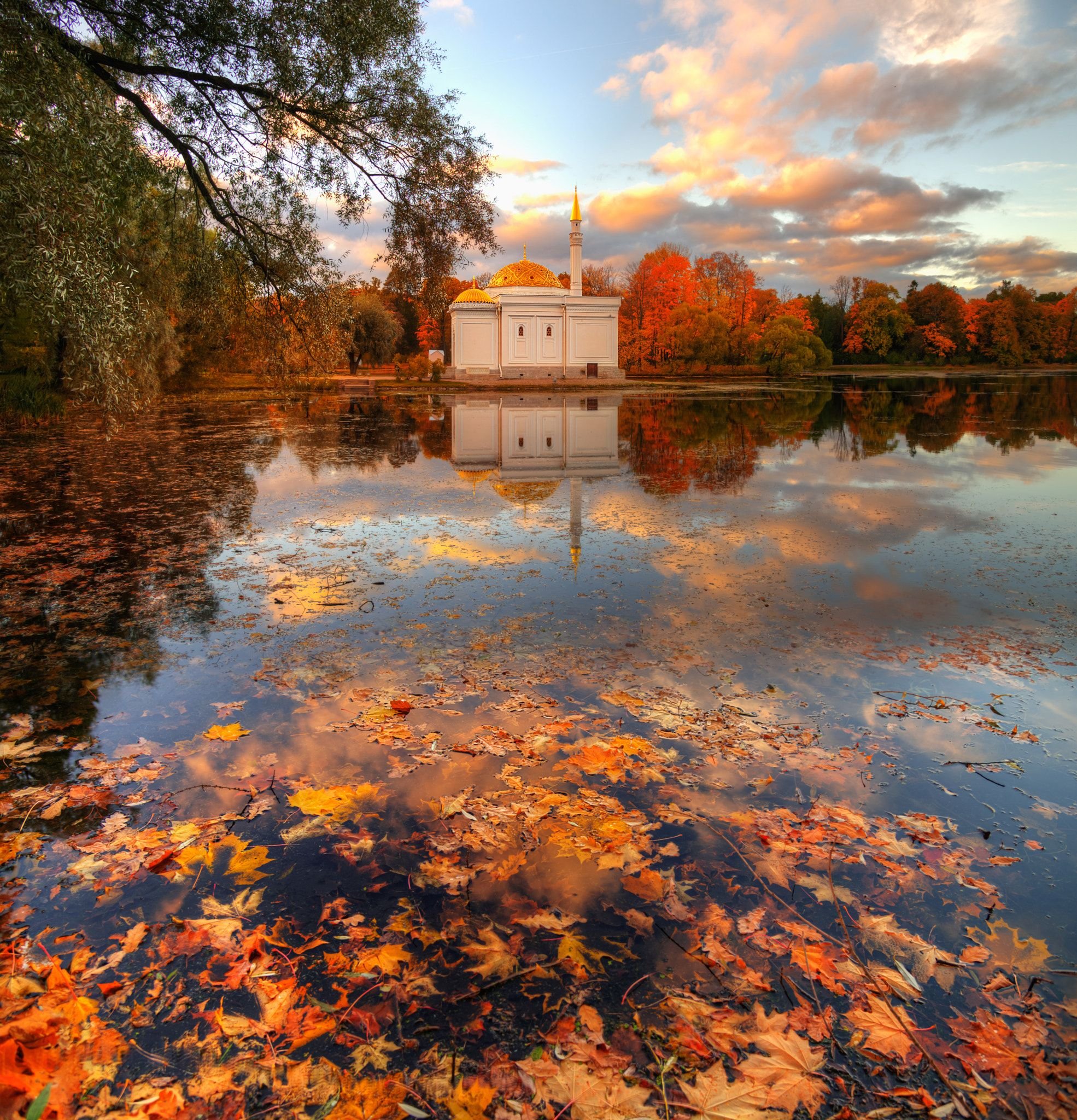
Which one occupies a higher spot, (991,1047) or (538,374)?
(538,374)

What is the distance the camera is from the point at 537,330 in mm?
59188

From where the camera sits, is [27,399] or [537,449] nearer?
[537,449]

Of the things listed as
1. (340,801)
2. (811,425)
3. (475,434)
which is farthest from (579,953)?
(811,425)

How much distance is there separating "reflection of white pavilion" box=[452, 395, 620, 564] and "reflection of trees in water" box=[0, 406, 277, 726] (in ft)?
15.0

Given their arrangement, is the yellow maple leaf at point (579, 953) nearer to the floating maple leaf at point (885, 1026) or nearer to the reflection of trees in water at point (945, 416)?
the floating maple leaf at point (885, 1026)

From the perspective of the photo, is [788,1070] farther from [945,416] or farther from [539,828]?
[945,416]

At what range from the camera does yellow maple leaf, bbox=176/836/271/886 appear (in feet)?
10.9

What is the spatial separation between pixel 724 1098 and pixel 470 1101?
0.82 meters

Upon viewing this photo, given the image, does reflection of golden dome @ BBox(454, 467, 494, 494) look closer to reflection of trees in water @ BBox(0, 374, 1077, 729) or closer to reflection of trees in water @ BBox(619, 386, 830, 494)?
reflection of trees in water @ BBox(0, 374, 1077, 729)

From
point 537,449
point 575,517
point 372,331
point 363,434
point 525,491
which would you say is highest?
point 372,331

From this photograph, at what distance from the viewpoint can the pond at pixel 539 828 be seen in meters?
2.41

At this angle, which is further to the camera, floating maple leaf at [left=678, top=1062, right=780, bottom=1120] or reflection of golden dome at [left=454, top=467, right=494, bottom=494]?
reflection of golden dome at [left=454, top=467, right=494, bottom=494]

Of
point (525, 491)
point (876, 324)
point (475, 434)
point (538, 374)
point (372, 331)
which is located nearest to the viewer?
point (525, 491)

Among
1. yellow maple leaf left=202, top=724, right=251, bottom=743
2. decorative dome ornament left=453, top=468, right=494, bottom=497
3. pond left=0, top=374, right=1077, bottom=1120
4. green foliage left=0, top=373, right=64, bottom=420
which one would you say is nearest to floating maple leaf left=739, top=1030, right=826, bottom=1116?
pond left=0, top=374, right=1077, bottom=1120
